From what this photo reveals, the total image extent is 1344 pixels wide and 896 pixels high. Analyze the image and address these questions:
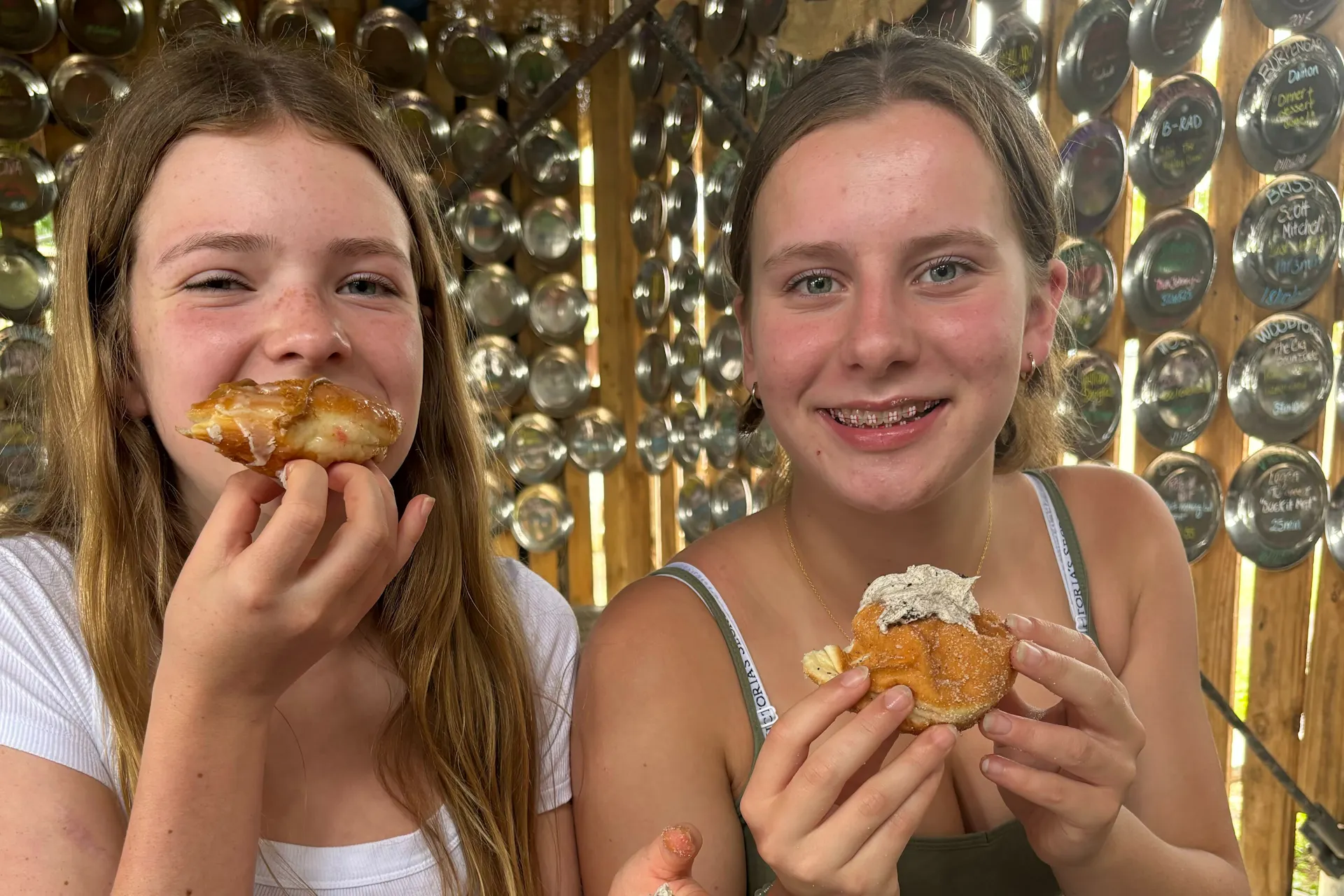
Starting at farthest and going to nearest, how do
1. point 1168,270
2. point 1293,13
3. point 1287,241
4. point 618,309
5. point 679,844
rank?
point 618,309
point 1168,270
point 1287,241
point 1293,13
point 679,844

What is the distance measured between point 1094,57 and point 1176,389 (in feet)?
3.21

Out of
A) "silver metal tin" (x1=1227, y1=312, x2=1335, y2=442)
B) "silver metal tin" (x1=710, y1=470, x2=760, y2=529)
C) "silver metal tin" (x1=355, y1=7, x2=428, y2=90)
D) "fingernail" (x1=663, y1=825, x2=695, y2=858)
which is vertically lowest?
"fingernail" (x1=663, y1=825, x2=695, y2=858)

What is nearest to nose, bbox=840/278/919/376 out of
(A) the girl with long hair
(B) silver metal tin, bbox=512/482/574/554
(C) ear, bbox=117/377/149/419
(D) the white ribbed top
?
(A) the girl with long hair

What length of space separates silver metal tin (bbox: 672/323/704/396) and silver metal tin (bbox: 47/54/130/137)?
2669 millimetres

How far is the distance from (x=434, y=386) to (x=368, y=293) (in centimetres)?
33

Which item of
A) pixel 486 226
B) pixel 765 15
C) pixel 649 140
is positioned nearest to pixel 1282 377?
pixel 765 15

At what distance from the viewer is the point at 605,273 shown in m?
5.64

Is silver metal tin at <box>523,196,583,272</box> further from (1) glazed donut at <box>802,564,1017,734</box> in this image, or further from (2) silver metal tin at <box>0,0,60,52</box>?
(1) glazed donut at <box>802,564,1017,734</box>

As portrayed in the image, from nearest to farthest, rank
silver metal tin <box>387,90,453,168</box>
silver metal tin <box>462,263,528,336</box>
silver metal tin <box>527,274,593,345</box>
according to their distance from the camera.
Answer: silver metal tin <box>387,90,453,168</box> → silver metal tin <box>462,263,528,336</box> → silver metal tin <box>527,274,593,345</box>

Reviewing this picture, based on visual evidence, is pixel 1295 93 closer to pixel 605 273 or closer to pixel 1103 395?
pixel 1103 395

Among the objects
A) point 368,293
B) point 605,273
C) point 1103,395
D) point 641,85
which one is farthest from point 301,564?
point 605,273

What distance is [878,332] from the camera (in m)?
1.37

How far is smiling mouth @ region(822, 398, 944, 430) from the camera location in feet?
4.68

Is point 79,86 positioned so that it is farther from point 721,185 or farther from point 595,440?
point 595,440
